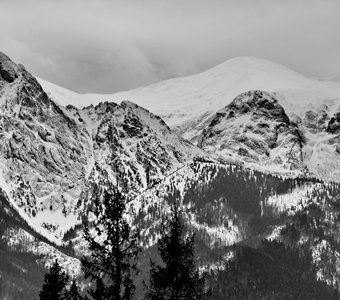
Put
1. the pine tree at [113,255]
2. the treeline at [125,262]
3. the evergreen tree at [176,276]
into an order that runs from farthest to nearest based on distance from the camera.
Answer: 1. the evergreen tree at [176,276]
2. the treeline at [125,262]
3. the pine tree at [113,255]

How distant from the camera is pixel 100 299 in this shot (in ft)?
149

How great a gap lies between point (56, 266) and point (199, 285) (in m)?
16.8

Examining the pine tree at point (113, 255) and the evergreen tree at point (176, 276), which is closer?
the pine tree at point (113, 255)

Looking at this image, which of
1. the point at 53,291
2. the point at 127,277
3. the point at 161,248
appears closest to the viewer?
the point at 127,277

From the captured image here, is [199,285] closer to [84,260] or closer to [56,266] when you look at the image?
[84,260]

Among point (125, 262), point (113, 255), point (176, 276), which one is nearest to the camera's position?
point (125, 262)

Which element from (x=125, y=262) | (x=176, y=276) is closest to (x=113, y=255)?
(x=125, y=262)

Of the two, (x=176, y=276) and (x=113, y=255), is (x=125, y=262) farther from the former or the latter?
(x=176, y=276)

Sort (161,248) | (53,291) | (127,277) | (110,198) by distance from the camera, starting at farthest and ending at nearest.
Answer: (53,291), (161,248), (110,198), (127,277)

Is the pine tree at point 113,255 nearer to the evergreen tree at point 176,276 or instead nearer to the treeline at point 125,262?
the treeline at point 125,262

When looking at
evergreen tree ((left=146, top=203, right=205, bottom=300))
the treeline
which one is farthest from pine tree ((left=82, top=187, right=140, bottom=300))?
evergreen tree ((left=146, top=203, right=205, bottom=300))

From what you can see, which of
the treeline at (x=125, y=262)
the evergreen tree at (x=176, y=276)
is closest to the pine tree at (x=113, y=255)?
the treeline at (x=125, y=262)

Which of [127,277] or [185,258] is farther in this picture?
[185,258]

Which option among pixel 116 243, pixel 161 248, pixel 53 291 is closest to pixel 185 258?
pixel 161 248
